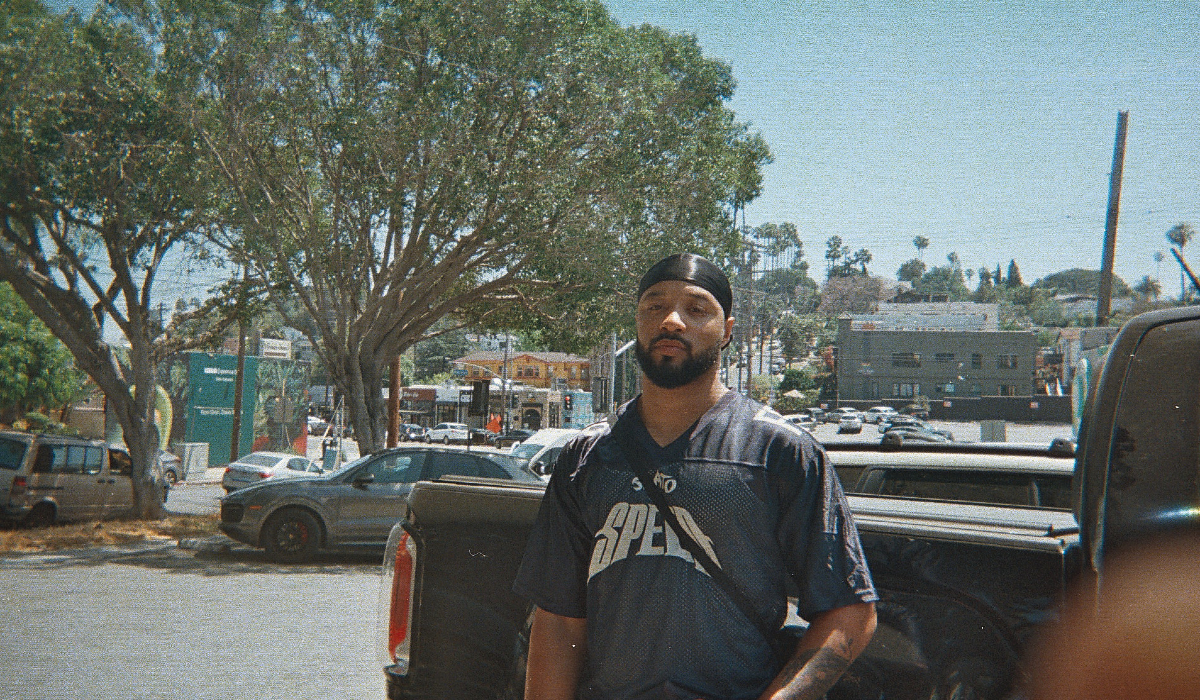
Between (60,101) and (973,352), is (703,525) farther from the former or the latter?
(973,352)

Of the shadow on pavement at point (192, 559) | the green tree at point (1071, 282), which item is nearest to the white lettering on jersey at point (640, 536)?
the shadow on pavement at point (192, 559)

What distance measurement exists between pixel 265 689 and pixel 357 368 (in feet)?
36.4

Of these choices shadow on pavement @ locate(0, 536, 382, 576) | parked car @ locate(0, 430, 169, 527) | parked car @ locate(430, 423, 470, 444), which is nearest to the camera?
shadow on pavement @ locate(0, 536, 382, 576)

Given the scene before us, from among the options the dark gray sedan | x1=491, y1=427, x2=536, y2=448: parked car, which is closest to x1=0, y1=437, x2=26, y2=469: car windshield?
the dark gray sedan

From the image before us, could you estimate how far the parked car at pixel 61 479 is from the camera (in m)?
15.5

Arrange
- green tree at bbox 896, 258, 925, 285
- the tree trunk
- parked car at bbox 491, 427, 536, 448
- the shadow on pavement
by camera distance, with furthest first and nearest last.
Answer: green tree at bbox 896, 258, 925, 285 < parked car at bbox 491, 427, 536, 448 < the tree trunk < the shadow on pavement

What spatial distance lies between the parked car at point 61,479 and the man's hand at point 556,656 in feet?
52.9

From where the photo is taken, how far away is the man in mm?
1937

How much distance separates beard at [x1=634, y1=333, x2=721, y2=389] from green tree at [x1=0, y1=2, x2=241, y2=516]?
14529 millimetres

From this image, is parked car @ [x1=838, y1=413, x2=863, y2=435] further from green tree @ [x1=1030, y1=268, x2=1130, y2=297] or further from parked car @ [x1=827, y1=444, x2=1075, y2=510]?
green tree @ [x1=1030, y1=268, x2=1130, y2=297]

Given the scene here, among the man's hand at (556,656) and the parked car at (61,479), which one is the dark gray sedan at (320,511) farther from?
the man's hand at (556,656)

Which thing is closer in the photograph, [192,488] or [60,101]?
[60,101]

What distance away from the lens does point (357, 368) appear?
17.1 meters

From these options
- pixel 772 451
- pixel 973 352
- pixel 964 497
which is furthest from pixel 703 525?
pixel 973 352
